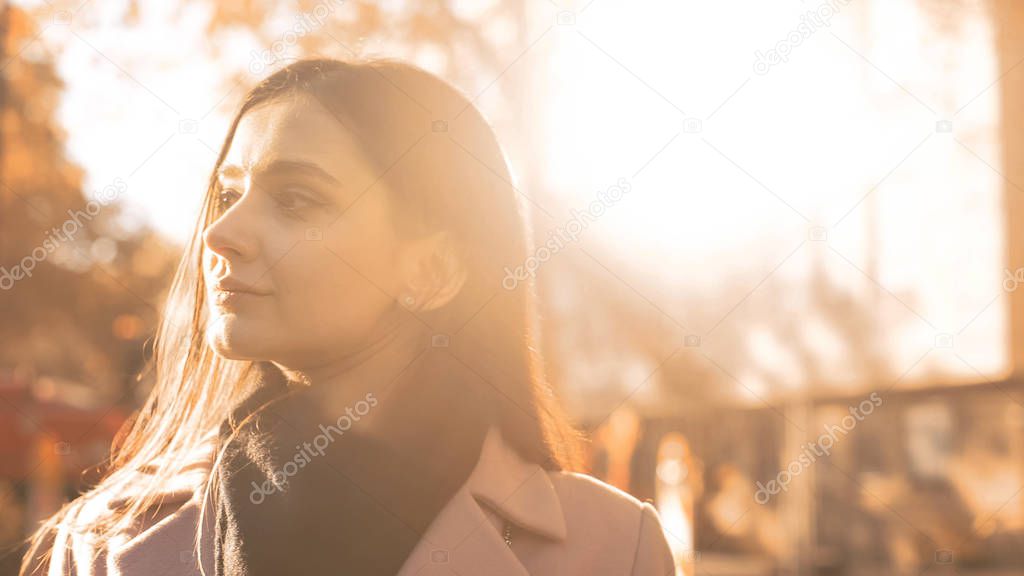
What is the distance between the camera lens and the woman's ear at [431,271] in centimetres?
180

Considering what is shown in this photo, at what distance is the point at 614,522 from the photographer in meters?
1.98

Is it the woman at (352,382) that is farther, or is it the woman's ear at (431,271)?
the woman's ear at (431,271)

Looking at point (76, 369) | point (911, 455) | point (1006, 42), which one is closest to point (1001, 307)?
point (1006, 42)

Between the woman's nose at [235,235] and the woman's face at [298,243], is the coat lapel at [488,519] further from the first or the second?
the woman's nose at [235,235]

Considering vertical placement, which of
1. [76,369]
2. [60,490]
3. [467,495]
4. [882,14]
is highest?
[76,369]

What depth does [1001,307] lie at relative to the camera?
34.0 ft

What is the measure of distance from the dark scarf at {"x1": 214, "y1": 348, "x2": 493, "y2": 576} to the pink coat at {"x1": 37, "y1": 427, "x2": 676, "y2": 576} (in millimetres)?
41

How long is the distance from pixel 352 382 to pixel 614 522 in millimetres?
548

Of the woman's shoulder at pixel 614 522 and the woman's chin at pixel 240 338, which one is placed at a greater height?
the woman's chin at pixel 240 338

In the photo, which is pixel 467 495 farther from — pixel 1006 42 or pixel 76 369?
pixel 76 369

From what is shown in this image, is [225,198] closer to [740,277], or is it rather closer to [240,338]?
[240,338]

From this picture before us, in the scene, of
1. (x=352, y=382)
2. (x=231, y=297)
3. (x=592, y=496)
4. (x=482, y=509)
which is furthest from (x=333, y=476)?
(x=592, y=496)

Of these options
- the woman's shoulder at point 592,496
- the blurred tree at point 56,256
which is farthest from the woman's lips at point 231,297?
the blurred tree at point 56,256

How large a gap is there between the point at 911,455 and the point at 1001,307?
404cm
